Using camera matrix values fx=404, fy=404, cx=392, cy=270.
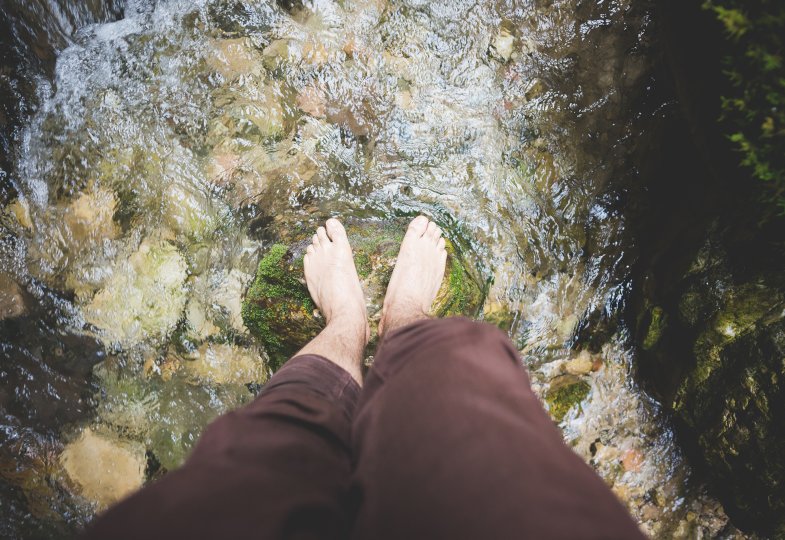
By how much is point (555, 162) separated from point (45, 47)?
2.88 metres

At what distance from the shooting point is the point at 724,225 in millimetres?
1668

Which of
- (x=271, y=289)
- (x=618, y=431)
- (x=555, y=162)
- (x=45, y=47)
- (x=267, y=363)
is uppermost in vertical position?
(x=45, y=47)

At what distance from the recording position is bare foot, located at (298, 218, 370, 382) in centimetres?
175

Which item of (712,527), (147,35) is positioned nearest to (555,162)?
(712,527)

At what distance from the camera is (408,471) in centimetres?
84

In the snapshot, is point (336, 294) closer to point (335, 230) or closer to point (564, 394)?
point (335, 230)

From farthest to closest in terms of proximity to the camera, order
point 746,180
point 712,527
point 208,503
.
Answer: point 712,527
point 746,180
point 208,503

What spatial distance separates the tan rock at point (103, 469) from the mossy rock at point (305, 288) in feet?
3.10

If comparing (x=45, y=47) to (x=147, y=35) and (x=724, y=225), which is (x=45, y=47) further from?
(x=724, y=225)

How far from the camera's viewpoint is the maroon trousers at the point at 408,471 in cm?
73

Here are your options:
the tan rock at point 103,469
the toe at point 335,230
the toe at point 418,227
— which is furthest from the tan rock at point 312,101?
the tan rock at point 103,469

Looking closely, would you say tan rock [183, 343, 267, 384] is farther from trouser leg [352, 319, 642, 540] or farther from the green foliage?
the green foliage

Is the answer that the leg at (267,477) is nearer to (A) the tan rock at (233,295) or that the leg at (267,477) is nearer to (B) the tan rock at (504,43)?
(A) the tan rock at (233,295)

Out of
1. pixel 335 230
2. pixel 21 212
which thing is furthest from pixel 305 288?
pixel 21 212
